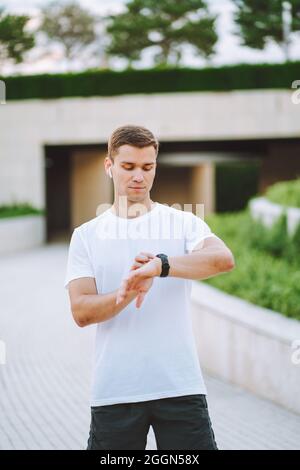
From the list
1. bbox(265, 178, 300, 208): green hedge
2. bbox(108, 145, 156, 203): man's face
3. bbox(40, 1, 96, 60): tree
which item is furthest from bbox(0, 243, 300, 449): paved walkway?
bbox(40, 1, 96, 60): tree

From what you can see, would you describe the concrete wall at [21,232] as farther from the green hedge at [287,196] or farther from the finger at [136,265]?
the finger at [136,265]

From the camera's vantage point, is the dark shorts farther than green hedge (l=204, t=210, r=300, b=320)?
No

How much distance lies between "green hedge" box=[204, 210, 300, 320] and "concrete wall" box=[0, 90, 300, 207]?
8411 mm

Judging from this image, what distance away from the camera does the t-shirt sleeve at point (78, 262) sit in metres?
2.75

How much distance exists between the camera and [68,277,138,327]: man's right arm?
2.59 meters

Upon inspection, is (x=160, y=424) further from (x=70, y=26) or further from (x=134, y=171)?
(x=70, y=26)

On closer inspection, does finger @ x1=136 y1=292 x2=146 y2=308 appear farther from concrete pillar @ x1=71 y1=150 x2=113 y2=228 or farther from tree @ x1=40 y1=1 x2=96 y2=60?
tree @ x1=40 y1=1 x2=96 y2=60

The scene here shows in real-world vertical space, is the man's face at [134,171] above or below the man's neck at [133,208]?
above

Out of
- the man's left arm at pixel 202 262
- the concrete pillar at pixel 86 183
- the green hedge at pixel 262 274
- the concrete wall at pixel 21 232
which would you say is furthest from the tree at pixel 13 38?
the man's left arm at pixel 202 262

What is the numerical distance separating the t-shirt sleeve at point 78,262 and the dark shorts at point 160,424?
1.65 feet

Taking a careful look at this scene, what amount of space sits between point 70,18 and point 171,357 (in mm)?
35794

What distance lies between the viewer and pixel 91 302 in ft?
8.68

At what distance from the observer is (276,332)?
5750 mm
